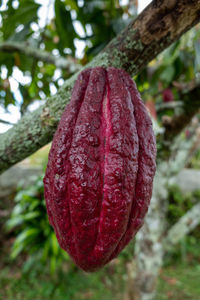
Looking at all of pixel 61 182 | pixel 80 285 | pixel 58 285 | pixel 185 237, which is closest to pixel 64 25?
pixel 61 182

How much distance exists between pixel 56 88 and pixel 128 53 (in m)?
0.88

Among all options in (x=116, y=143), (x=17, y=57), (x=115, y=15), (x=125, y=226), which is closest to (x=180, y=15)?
(x=116, y=143)

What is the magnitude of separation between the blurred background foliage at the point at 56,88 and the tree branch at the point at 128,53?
261mm

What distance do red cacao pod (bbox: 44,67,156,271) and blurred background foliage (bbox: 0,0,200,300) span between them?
614 millimetres

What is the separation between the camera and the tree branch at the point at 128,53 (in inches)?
25.9

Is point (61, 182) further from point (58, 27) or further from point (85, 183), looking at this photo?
point (58, 27)

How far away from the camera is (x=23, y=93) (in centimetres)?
120

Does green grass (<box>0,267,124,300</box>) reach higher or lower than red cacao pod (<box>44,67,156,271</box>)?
lower

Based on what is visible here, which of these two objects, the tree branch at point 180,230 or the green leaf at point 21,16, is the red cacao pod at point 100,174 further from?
the tree branch at point 180,230

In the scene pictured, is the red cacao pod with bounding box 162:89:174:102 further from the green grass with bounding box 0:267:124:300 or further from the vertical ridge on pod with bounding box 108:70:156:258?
the green grass with bounding box 0:267:124:300

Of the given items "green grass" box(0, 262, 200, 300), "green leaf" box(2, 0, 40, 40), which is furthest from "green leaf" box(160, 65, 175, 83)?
"green grass" box(0, 262, 200, 300)

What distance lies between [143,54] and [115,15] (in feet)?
3.36

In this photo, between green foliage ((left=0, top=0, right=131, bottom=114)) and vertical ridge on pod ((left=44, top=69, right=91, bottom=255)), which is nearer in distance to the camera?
vertical ridge on pod ((left=44, top=69, right=91, bottom=255))

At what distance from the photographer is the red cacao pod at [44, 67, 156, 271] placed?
51 cm
